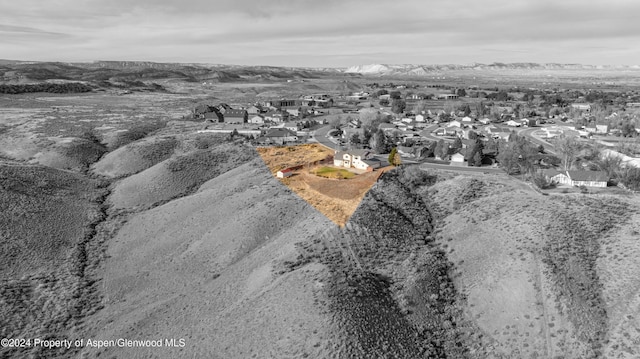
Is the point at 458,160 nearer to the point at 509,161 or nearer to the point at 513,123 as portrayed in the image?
the point at 509,161

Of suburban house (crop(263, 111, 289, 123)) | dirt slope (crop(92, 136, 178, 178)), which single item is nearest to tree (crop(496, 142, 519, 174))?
dirt slope (crop(92, 136, 178, 178))

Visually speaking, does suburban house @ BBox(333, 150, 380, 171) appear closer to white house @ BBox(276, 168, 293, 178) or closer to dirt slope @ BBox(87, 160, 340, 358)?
white house @ BBox(276, 168, 293, 178)

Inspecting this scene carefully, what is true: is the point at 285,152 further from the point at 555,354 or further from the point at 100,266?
the point at 555,354

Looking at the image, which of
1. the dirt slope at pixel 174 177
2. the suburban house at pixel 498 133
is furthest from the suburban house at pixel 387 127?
the dirt slope at pixel 174 177

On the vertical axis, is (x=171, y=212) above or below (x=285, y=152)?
below

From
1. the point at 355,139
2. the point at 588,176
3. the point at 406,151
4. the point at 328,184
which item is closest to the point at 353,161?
the point at 328,184

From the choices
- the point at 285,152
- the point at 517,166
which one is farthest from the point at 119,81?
the point at 517,166
